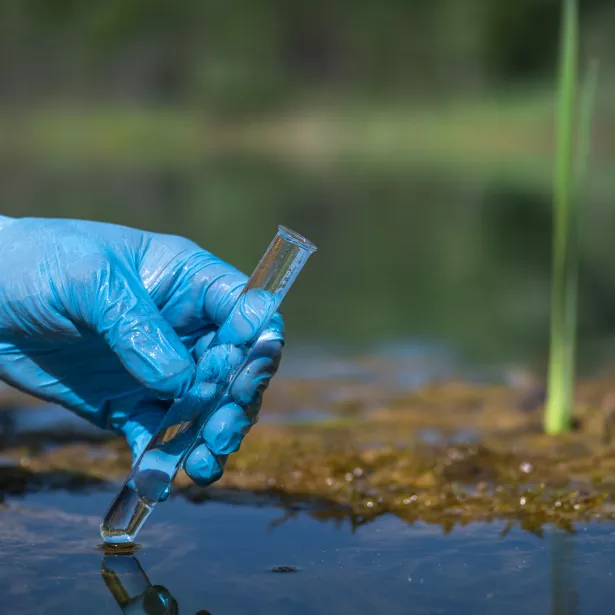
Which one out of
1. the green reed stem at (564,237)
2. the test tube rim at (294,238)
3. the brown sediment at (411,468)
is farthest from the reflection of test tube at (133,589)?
the green reed stem at (564,237)

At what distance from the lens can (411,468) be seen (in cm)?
316

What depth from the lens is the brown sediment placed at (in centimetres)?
280

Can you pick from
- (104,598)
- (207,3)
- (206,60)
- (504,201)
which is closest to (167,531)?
(104,598)

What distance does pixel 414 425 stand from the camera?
407 cm

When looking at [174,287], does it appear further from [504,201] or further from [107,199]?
[504,201]

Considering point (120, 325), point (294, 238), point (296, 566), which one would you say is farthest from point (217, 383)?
point (296, 566)

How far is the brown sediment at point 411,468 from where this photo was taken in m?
2.80

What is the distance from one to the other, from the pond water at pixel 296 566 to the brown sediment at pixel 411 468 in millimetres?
118

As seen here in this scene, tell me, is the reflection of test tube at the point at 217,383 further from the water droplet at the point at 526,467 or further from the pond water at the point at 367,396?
the water droplet at the point at 526,467

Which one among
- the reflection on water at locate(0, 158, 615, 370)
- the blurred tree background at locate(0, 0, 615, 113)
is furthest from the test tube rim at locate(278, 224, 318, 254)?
the blurred tree background at locate(0, 0, 615, 113)

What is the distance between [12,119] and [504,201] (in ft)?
67.7

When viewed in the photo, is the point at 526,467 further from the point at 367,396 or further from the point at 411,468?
the point at 367,396

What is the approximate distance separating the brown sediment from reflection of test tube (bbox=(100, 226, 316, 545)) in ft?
1.98

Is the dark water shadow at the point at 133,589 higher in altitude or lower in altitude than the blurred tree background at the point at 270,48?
lower
